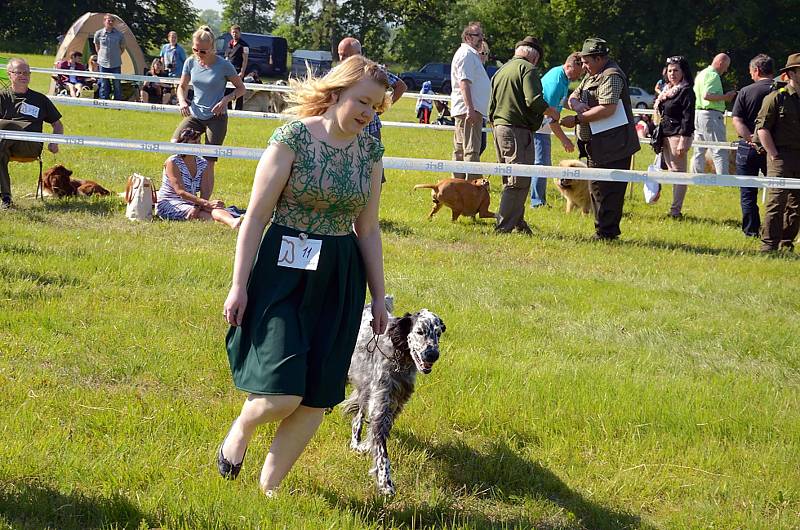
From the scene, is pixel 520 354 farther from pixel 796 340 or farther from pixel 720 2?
pixel 720 2

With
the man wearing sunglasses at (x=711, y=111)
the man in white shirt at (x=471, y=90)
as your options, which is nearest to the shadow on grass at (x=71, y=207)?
the man in white shirt at (x=471, y=90)

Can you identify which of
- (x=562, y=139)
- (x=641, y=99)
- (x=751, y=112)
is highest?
(x=641, y=99)

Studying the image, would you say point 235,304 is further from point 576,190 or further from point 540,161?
point 540,161

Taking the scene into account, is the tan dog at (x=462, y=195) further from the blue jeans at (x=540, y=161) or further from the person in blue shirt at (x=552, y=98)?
the blue jeans at (x=540, y=161)

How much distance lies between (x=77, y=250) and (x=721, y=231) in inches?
301

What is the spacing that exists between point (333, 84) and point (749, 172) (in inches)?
339

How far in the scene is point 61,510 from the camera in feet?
12.3

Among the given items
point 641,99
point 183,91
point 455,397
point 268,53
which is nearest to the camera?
point 455,397

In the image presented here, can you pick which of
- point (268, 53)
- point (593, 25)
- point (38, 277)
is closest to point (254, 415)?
point (38, 277)

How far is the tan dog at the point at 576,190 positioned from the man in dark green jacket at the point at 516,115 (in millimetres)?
1708

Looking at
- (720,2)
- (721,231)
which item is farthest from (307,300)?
(720,2)

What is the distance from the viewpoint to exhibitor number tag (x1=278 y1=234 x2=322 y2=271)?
3.70 meters

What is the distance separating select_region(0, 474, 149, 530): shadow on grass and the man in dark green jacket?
7222 mm

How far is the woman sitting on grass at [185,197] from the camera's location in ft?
33.7
